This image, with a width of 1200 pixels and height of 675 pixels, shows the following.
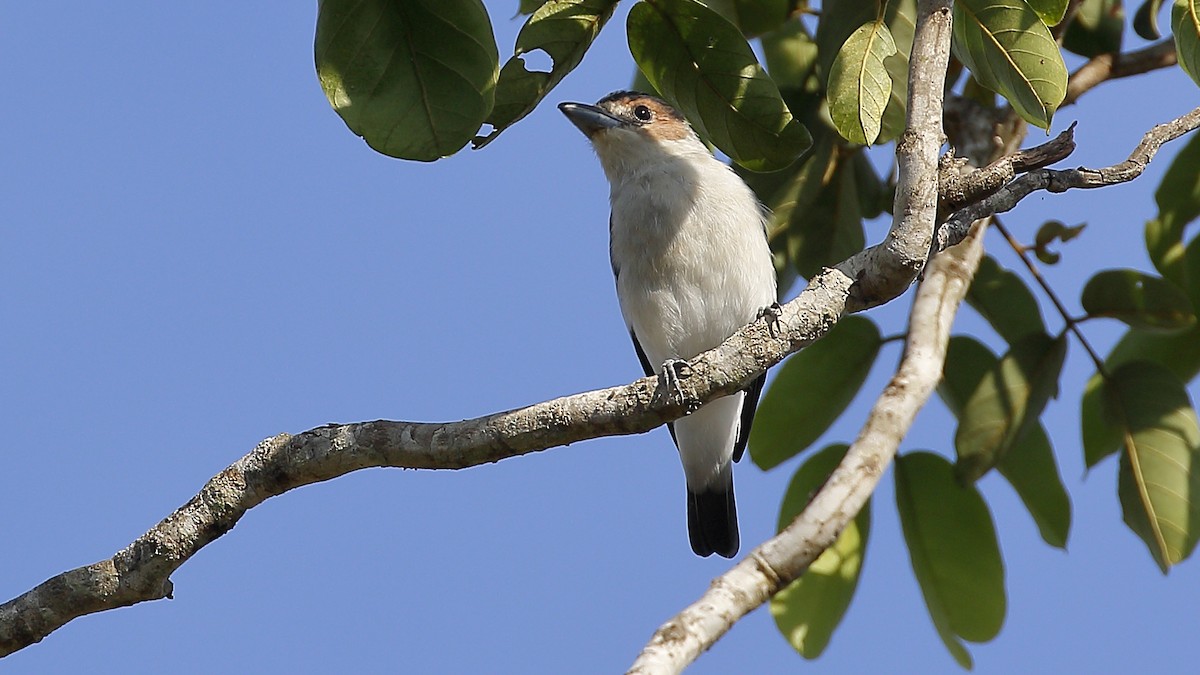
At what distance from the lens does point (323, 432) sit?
2363 mm

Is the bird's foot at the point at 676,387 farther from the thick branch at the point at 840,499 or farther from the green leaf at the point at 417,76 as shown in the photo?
the green leaf at the point at 417,76

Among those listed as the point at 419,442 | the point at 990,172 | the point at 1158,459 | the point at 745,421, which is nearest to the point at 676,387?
the point at 419,442

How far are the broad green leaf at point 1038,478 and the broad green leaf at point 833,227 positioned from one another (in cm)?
85

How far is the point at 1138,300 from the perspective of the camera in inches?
154

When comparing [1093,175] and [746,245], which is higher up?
[746,245]

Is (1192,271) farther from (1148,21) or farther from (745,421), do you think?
(745,421)

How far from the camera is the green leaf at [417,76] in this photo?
7.77 ft

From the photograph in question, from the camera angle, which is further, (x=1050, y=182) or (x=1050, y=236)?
(x=1050, y=236)

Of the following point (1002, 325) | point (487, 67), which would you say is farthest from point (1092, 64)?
point (487, 67)

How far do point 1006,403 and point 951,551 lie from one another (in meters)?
0.50

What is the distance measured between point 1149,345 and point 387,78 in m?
3.03

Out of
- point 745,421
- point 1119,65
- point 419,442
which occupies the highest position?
point 1119,65

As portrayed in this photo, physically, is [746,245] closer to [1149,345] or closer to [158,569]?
[1149,345]

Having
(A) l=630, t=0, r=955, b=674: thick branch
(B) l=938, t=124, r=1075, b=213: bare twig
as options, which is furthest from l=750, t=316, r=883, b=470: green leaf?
(B) l=938, t=124, r=1075, b=213: bare twig
